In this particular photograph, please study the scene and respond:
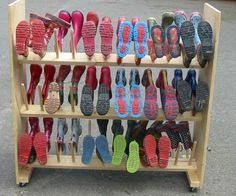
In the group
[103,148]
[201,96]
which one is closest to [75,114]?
[103,148]

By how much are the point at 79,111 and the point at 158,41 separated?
770 mm

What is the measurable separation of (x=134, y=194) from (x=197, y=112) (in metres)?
0.76

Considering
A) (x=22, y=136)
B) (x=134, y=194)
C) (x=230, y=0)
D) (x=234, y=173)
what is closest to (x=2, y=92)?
(x=22, y=136)

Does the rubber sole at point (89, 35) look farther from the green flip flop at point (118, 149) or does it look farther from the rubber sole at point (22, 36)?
the green flip flop at point (118, 149)

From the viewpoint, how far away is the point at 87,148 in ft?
11.0

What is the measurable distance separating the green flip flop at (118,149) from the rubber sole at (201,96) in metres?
0.57

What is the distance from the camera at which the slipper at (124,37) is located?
2.96 m

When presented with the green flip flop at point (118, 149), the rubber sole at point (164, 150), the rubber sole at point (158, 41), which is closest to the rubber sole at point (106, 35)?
the rubber sole at point (158, 41)

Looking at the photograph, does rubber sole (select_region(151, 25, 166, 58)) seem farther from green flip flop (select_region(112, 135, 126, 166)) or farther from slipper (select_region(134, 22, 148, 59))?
green flip flop (select_region(112, 135, 126, 166))

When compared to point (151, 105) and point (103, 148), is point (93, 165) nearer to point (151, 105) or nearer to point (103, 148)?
point (103, 148)

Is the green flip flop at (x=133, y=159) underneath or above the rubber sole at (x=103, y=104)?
underneath


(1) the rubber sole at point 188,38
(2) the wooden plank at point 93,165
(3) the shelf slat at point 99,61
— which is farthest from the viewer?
(2) the wooden plank at point 93,165

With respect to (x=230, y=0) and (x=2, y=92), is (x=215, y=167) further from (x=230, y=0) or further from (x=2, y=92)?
(x=230, y=0)

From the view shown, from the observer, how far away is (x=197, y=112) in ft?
10.8
